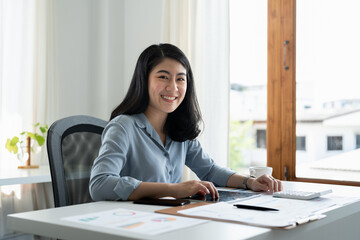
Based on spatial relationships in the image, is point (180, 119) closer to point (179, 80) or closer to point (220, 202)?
point (179, 80)

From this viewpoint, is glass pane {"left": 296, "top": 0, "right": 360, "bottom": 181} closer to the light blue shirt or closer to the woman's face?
the light blue shirt

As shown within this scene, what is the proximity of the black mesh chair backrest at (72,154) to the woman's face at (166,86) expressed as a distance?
222 mm

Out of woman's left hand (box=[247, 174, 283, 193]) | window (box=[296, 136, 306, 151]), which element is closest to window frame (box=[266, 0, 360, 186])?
window (box=[296, 136, 306, 151])

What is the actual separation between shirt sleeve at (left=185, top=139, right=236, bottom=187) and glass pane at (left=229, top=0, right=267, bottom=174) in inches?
51.8

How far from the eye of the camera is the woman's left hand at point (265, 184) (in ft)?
4.99

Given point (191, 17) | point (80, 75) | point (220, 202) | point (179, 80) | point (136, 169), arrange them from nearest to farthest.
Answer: point (220, 202) → point (136, 169) → point (179, 80) → point (191, 17) → point (80, 75)

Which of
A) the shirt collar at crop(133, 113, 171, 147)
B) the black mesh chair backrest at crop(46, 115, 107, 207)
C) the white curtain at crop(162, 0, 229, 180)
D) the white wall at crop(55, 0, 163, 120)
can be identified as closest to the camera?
the black mesh chair backrest at crop(46, 115, 107, 207)

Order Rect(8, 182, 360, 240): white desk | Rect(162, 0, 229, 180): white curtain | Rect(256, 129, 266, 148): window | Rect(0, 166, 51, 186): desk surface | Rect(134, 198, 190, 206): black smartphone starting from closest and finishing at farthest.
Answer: Rect(8, 182, 360, 240): white desk < Rect(134, 198, 190, 206): black smartphone < Rect(0, 166, 51, 186): desk surface < Rect(162, 0, 229, 180): white curtain < Rect(256, 129, 266, 148): window

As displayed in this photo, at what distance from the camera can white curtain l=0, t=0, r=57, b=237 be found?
2.94m

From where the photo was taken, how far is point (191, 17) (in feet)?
Answer: 10.2

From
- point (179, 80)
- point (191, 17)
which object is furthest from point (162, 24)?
point (179, 80)

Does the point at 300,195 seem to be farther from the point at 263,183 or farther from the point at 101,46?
the point at 101,46

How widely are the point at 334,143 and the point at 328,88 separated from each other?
339mm

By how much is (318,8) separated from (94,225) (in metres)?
2.33
